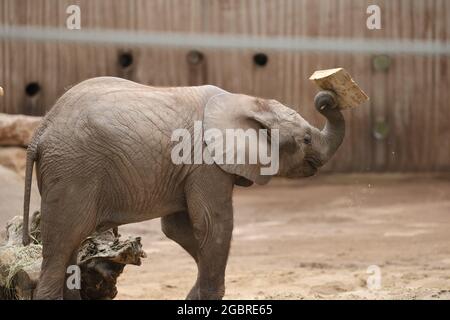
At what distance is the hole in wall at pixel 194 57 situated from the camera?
41.3 feet

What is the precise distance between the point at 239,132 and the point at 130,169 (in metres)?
0.70

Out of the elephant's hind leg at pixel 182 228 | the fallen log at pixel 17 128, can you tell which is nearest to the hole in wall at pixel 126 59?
the fallen log at pixel 17 128

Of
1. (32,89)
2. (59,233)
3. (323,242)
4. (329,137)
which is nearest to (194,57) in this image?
(32,89)

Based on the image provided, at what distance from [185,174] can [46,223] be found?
848 millimetres

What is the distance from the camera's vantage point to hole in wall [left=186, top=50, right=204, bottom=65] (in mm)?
12578

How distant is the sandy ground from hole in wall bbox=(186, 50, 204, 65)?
5.71 feet

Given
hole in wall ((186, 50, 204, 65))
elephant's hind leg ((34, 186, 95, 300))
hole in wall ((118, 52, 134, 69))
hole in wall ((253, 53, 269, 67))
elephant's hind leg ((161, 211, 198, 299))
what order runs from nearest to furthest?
elephant's hind leg ((34, 186, 95, 300)) → elephant's hind leg ((161, 211, 198, 299)) → hole in wall ((118, 52, 134, 69)) → hole in wall ((186, 50, 204, 65)) → hole in wall ((253, 53, 269, 67))

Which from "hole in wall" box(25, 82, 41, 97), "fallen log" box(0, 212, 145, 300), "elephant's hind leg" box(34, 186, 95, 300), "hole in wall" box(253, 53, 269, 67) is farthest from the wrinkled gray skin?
"hole in wall" box(253, 53, 269, 67)

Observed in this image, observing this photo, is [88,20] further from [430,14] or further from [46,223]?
[46,223]

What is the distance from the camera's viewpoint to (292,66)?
496 inches

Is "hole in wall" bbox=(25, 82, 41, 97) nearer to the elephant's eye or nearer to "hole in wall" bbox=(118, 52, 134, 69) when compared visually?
"hole in wall" bbox=(118, 52, 134, 69)

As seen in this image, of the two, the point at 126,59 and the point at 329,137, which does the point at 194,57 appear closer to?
the point at 126,59

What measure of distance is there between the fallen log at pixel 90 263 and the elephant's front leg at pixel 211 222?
0.76 metres
